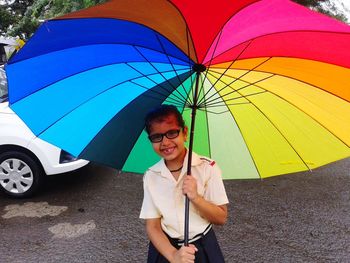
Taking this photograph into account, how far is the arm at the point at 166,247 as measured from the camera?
160 cm

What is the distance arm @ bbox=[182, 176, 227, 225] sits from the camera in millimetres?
1635

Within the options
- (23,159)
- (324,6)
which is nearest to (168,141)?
(23,159)

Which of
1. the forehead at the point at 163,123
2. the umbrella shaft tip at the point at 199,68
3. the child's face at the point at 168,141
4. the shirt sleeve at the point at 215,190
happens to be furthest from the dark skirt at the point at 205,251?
the umbrella shaft tip at the point at 199,68

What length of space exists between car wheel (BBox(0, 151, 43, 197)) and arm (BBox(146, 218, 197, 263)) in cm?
320

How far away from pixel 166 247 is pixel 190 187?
0.31 m

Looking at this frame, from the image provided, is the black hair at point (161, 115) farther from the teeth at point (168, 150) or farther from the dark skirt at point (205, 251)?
the dark skirt at point (205, 251)

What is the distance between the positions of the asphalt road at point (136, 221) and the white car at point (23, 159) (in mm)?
221

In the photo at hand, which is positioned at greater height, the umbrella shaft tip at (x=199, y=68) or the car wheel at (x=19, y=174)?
the umbrella shaft tip at (x=199, y=68)

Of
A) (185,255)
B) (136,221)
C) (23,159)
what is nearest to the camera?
(185,255)

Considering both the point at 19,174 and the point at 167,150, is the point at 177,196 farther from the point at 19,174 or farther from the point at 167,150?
the point at 19,174

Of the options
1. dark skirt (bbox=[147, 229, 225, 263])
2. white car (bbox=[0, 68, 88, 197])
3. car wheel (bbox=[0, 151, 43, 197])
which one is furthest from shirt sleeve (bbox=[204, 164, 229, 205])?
car wheel (bbox=[0, 151, 43, 197])

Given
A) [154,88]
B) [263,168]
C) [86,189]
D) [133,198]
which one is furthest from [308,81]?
[86,189]

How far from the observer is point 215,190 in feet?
5.70

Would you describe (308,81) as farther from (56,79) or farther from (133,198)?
(133,198)
